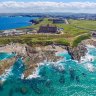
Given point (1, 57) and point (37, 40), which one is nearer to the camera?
point (1, 57)

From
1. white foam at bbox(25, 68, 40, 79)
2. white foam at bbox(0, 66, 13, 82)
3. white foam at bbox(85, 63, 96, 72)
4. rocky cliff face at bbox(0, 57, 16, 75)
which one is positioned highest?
rocky cliff face at bbox(0, 57, 16, 75)

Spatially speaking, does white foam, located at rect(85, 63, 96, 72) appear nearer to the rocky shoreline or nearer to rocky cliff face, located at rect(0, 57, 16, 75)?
the rocky shoreline

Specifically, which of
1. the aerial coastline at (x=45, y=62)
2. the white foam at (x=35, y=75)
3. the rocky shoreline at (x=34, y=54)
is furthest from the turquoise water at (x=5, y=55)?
the white foam at (x=35, y=75)

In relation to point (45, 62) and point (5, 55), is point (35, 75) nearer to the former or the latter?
point (45, 62)

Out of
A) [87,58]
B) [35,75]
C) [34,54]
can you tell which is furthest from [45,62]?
[87,58]

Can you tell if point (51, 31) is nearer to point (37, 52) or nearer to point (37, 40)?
point (37, 40)

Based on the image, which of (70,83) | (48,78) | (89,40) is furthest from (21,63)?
(89,40)

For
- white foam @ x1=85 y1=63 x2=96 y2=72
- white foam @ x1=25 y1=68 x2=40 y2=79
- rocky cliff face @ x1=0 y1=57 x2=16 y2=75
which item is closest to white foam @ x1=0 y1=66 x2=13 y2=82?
rocky cliff face @ x1=0 y1=57 x2=16 y2=75

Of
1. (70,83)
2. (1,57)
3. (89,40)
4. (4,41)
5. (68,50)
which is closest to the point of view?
(70,83)
